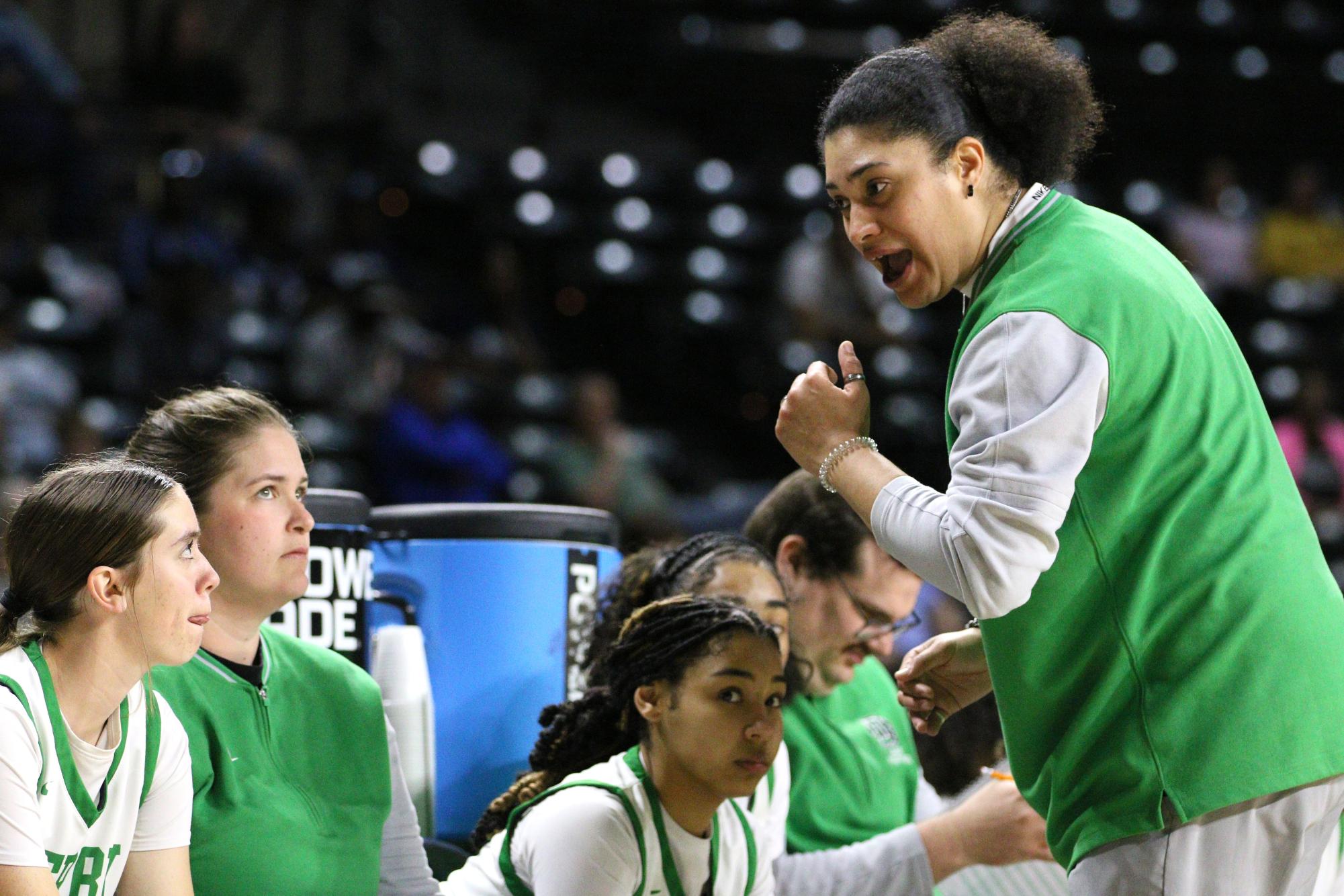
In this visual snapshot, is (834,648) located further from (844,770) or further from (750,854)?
(750,854)

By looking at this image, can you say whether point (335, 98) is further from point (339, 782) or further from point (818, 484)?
point (339, 782)

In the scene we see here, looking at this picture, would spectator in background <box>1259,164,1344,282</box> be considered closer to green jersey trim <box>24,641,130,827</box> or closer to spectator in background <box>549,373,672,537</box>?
spectator in background <box>549,373,672,537</box>

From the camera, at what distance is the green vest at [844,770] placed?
119 inches

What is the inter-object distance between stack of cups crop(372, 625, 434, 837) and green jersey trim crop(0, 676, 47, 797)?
891 mm

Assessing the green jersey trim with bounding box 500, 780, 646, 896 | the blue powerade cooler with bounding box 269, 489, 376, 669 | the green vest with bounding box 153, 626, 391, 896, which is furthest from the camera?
the blue powerade cooler with bounding box 269, 489, 376, 669

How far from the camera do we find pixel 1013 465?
1575 mm

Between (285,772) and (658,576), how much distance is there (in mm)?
844

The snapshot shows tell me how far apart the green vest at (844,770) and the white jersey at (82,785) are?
4.22 feet

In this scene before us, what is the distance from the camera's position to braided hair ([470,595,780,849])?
2.52 m

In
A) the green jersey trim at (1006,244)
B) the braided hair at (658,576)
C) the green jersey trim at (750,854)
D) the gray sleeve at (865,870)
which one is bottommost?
the gray sleeve at (865,870)

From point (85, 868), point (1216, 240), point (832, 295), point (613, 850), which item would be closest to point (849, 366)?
point (613, 850)

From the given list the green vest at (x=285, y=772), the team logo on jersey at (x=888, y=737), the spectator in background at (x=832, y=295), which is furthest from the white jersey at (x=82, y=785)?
the spectator in background at (x=832, y=295)

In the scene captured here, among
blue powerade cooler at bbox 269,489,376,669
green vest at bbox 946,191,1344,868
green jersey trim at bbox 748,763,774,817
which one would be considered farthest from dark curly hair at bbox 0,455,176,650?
green jersey trim at bbox 748,763,774,817

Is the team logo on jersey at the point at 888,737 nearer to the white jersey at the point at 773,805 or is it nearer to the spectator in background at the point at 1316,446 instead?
the white jersey at the point at 773,805
